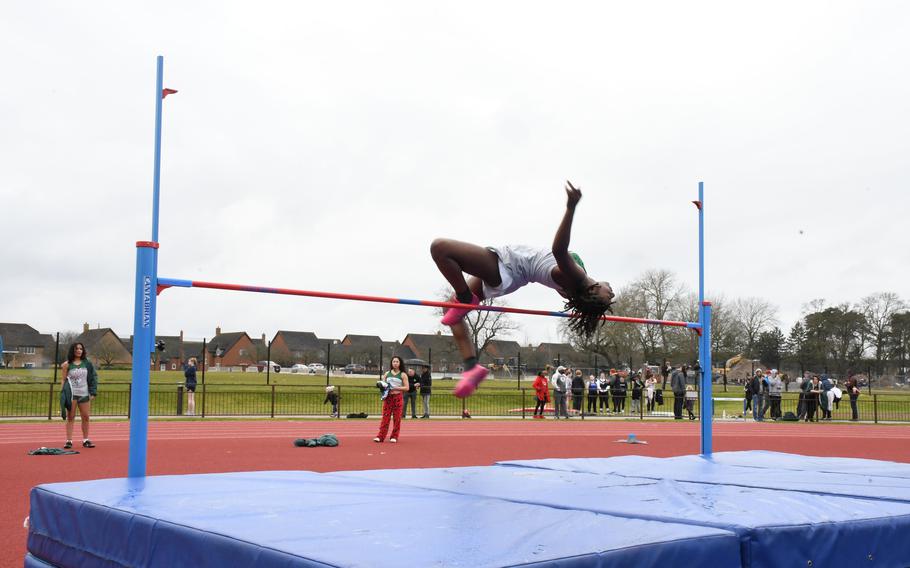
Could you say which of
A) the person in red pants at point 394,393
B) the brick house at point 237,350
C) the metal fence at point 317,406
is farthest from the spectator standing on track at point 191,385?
the brick house at point 237,350

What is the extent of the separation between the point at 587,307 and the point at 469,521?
2050 mm

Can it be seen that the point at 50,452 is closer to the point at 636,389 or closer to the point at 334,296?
the point at 334,296

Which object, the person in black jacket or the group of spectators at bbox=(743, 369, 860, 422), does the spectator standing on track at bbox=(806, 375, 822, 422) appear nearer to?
the group of spectators at bbox=(743, 369, 860, 422)

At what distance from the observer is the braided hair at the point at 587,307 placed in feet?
14.6

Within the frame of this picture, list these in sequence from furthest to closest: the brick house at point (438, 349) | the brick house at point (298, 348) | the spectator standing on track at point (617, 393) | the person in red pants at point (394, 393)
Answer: the brick house at point (298, 348) < the brick house at point (438, 349) < the spectator standing on track at point (617, 393) < the person in red pants at point (394, 393)

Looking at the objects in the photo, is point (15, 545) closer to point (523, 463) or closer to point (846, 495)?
point (523, 463)

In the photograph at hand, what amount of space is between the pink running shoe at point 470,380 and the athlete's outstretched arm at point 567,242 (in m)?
0.70

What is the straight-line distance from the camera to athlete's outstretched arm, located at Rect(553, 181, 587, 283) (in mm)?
3859

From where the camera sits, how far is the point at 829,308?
47.7 metres

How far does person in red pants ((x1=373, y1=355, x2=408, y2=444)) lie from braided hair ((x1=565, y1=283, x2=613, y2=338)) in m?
5.75

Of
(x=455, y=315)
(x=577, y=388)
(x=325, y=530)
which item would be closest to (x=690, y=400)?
(x=577, y=388)

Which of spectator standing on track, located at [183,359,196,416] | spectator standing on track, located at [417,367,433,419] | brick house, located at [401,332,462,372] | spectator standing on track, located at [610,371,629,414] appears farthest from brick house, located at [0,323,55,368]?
spectator standing on track, located at [610,371,629,414]

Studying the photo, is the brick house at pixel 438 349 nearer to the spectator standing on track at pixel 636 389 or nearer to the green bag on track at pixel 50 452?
the spectator standing on track at pixel 636 389

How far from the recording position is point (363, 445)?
10.7 metres
